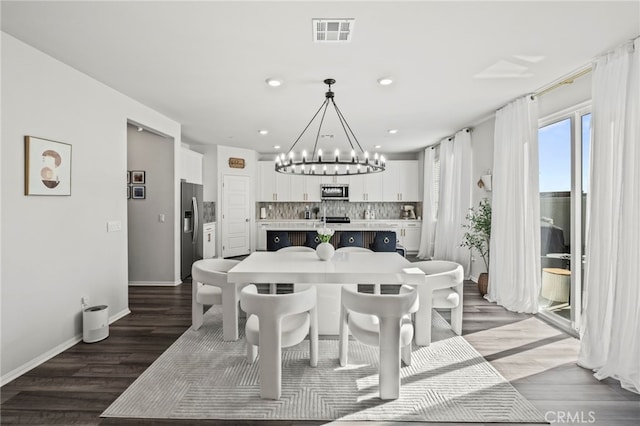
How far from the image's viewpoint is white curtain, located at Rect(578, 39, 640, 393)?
251 cm

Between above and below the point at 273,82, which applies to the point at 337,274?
below

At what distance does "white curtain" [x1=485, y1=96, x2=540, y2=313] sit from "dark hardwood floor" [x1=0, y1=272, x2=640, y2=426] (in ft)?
1.24

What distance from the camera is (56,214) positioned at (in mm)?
3021

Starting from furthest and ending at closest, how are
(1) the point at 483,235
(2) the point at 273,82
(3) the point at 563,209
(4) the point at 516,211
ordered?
(1) the point at 483,235
(4) the point at 516,211
(3) the point at 563,209
(2) the point at 273,82

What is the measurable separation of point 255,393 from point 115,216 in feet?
8.97

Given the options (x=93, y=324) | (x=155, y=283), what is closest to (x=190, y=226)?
(x=155, y=283)

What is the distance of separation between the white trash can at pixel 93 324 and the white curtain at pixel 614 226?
14.3 ft

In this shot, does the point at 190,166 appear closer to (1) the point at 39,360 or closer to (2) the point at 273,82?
(2) the point at 273,82

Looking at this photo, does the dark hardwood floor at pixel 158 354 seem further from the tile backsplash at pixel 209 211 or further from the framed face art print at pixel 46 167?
the tile backsplash at pixel 209 211

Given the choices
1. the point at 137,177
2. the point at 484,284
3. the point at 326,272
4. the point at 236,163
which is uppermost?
the point at 236,163

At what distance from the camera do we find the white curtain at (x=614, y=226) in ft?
8.25

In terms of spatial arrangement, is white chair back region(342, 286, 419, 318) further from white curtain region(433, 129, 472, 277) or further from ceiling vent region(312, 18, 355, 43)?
white curtain region(433, 129, 472, 277)

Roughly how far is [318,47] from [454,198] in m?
4.48

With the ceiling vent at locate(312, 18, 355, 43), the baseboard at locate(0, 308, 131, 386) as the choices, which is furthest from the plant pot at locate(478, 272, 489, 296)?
the baseboard at locate(0, 308, 131, 386)
